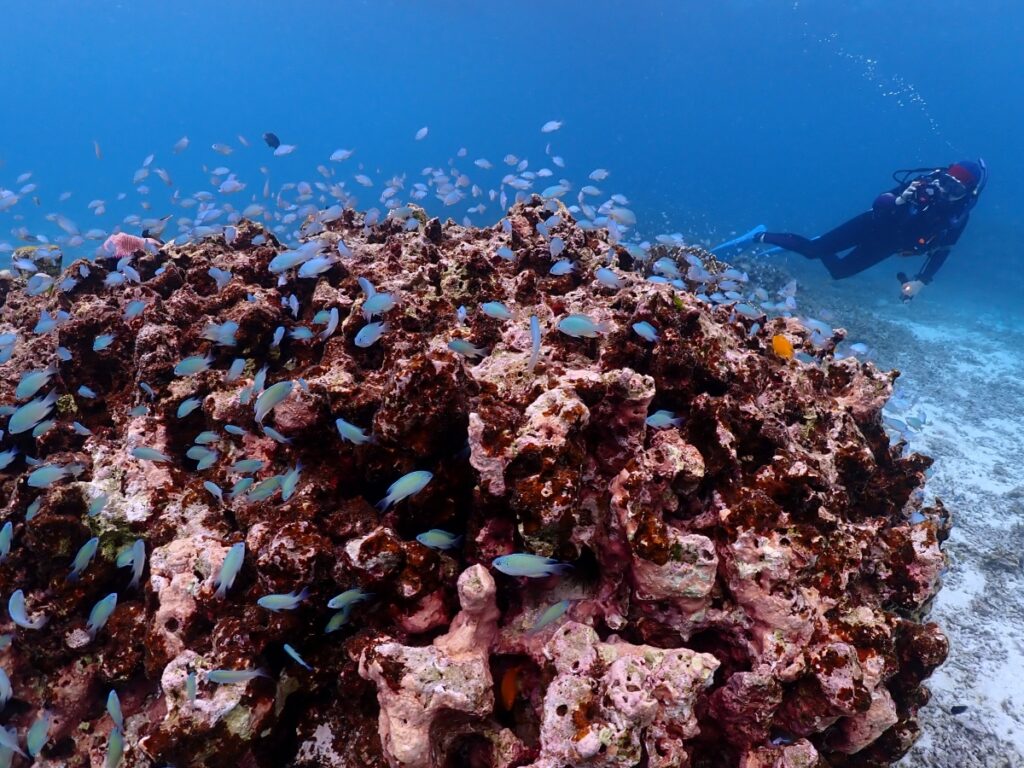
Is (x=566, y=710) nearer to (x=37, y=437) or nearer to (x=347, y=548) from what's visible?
(x=347, y=548)

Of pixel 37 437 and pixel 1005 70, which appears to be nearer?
pixel 37 437

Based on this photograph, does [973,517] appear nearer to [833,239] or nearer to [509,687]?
[833,239]

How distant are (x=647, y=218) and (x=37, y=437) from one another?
4140 centimetres

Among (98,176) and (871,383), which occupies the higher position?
(871,383)

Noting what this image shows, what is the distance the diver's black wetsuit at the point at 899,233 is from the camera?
12.9 meters

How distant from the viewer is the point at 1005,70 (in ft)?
348

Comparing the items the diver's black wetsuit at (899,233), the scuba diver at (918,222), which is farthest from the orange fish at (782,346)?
the diver's black wetsuit at (899,233)

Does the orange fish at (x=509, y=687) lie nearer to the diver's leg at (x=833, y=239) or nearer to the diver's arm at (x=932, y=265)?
the diver's arm at (x=932, y=265)

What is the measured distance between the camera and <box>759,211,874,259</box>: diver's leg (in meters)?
14.7

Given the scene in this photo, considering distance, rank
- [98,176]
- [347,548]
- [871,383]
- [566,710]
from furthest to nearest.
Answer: [98,176], [871,383], [347,548], [566,710]

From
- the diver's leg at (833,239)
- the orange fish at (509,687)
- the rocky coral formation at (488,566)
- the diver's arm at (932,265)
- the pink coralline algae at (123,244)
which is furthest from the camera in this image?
the diver's leg at (833,239)

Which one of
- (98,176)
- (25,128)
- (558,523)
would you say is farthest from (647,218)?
(25,128)

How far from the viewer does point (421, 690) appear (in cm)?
245

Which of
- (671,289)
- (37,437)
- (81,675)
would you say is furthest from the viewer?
(37,437)
